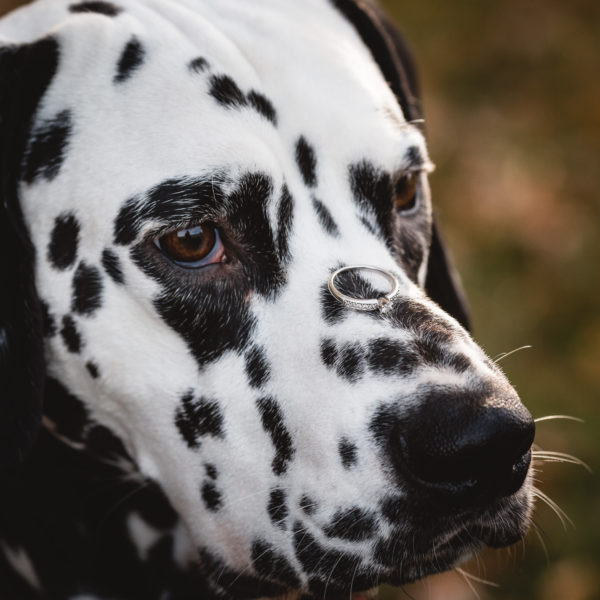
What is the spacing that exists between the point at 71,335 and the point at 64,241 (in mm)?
268

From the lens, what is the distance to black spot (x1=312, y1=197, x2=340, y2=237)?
7.91 ft

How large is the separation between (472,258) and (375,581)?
3683mm

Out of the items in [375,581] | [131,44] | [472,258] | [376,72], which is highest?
[131,44]

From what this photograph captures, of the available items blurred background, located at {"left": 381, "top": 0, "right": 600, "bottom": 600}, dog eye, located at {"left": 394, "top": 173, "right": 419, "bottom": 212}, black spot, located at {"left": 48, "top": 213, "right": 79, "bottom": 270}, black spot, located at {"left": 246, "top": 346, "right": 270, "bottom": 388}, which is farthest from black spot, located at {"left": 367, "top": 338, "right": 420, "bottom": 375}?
blurred background, located at {"left": 381, "top": 0, "right": 600, "bottom": 600}

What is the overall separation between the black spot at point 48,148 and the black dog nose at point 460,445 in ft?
4.02

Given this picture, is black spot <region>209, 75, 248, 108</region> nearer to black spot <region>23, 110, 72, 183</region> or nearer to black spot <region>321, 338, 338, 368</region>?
black spot <region>23, 110, 72, 183</region>

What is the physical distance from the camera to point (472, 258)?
18.4ft

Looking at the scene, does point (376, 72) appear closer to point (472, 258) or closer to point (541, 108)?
point (472, 258)

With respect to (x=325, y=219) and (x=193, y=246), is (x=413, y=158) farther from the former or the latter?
(x=193, y=246)

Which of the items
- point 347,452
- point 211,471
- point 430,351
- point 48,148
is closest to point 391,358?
point 430,351

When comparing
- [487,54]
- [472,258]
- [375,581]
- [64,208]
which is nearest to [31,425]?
[64,208]

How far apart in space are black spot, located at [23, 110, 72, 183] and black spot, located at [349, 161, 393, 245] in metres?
0.83

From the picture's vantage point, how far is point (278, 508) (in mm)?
2277

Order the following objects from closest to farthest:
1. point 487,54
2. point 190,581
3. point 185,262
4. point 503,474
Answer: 1. point 503,474
2. point 185,262
3. point 190,581
4. point 487,54
